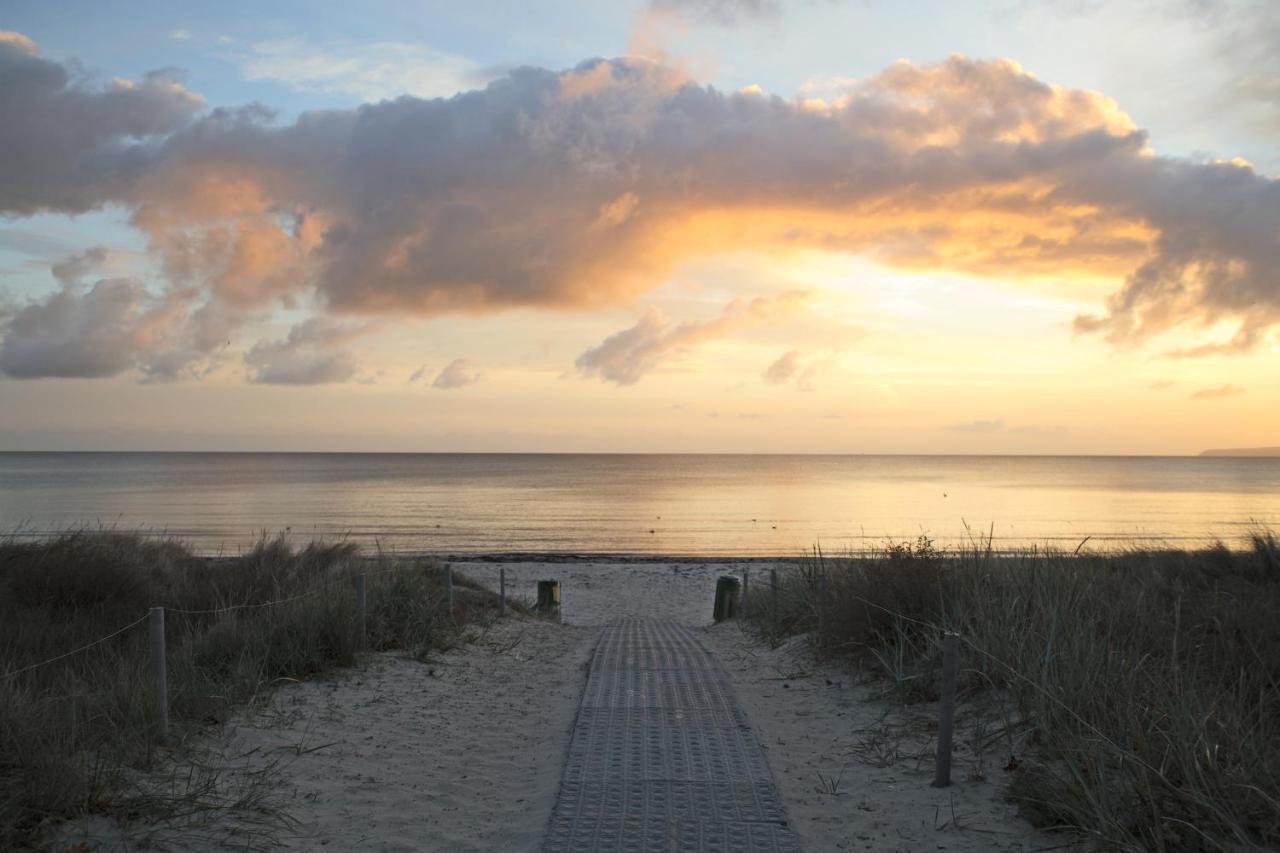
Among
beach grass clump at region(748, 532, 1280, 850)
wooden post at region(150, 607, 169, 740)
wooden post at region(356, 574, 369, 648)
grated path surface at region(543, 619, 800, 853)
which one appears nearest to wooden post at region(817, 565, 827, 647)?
beach grass clump at region(748, 532, 1280, 850)

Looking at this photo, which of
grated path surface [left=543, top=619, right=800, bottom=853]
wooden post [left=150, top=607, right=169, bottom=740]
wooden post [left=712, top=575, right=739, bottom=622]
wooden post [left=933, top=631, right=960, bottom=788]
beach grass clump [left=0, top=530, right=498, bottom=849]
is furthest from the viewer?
wooden post [left=712, top=575, right=739, bottom=622]

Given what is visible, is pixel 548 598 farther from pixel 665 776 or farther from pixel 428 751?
pixel 665 776

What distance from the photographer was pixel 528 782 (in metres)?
6.15

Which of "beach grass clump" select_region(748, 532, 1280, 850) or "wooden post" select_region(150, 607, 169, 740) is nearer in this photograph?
"beach grass clump" select_region(748, 532, 1280, 850)

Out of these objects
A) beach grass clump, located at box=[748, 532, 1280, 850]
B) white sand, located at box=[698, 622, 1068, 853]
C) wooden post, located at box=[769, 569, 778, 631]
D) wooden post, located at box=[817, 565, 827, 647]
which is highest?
beach grass clump, located at box=[748, 532, 1280, 850]

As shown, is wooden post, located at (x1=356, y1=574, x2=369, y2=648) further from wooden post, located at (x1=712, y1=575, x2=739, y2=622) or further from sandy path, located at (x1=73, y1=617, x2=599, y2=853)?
wooden post, located at (x1=712, y1=575, x2=739, y2=622)

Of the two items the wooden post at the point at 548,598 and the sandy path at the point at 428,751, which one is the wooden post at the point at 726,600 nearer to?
the wooden post at the point at 548,598

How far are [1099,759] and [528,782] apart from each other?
3.58 metres

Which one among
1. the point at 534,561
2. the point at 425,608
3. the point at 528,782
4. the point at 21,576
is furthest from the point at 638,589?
the point at 528,782

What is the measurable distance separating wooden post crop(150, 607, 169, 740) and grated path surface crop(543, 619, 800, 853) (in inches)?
112

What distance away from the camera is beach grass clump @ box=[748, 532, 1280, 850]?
14.3 feet

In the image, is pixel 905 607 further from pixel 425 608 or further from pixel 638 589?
pixel 638 589

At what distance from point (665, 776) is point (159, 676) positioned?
3638 millimetres

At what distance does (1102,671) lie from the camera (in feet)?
19.9
